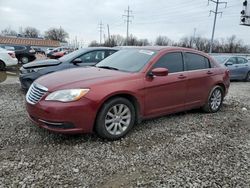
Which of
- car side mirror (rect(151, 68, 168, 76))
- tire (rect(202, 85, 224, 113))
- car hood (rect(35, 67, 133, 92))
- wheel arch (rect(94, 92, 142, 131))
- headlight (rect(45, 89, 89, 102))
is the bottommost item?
tire (rect(202, 85, 224, 113))

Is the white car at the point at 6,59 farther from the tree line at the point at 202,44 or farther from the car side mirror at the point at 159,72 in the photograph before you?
the tree line at the point at 202,44

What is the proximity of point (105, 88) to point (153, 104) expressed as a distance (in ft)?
3.66

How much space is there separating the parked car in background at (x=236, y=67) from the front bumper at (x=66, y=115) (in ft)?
35.1

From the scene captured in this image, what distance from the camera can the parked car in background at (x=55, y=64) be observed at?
7471mm

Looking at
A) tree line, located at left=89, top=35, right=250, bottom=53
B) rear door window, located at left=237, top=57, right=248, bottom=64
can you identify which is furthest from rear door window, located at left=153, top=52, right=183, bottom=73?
tree line, located at left=89, top=35, right=250, bottom=53

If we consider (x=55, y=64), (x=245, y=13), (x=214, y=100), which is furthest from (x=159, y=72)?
(x=245, y=13)

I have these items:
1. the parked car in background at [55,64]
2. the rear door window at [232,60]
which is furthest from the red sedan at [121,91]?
the rear door window at [232,60]

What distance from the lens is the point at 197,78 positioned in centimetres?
570

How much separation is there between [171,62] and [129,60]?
33.4 inches

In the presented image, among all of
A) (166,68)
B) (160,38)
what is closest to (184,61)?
(166,68)

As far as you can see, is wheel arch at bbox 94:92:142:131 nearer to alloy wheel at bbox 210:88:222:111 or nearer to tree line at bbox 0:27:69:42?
alloy wheel at bbox 210:88:222:111

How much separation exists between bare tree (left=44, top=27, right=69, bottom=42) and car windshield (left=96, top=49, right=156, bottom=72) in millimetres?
102315

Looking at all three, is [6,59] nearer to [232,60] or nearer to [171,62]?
[171,62]

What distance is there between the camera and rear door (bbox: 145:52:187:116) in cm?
476
